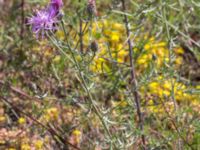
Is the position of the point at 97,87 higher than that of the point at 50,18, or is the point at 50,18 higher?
the point at 50,18

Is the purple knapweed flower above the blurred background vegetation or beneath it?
above

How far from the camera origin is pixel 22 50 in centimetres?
335

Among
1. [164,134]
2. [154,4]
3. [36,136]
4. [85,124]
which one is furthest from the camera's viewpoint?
[85,124]

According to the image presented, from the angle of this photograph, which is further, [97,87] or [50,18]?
[97,87]

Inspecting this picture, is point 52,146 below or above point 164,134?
below

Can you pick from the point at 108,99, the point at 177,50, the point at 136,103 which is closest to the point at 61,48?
the point at 136,103

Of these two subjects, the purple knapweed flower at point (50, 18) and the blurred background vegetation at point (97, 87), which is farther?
the blurred background vegetation at point (97, 87)

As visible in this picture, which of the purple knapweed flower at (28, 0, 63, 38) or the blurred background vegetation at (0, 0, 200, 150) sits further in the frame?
the blurred background vegetation at (0, 0, 200, 150)

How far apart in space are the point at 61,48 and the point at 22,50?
1532 mm

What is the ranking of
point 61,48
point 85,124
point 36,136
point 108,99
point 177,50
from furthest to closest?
point 177,50 < point 108,99 < point 85,124 < point 36,136 < point 61,48

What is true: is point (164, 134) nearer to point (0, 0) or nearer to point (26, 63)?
point (26, 63)

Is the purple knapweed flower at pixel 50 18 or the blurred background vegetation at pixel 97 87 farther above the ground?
the purple knapweed flower at pixel 50 18

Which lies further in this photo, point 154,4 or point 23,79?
point 23,79

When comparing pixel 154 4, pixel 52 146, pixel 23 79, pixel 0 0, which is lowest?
pixel 52 146
